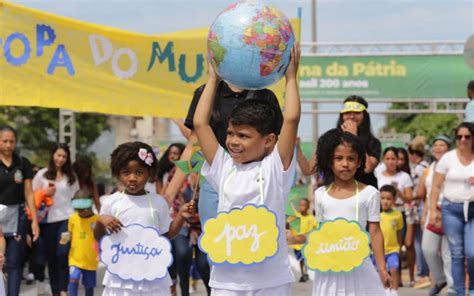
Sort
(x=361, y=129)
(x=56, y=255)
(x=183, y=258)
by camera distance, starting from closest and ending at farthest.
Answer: (x=361, y=129) < (x=183, y=258) < (x=56, y=255)

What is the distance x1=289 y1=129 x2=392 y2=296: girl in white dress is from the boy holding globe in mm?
1441

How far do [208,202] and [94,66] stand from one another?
15.8 feet

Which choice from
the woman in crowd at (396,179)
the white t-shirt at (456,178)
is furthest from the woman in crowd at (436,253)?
the woman in crowd at (396,179)

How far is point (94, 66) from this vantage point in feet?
35.9

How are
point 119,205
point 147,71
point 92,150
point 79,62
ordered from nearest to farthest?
point 119,205 < point 79,62 < point 147,71 < point 92,150

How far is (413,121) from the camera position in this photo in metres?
72.8

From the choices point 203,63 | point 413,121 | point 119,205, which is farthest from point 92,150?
point 119,205

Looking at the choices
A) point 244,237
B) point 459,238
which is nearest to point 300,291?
point 459,238

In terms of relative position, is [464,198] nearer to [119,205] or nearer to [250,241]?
[119,205]

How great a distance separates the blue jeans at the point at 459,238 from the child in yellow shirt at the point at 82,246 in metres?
3.50

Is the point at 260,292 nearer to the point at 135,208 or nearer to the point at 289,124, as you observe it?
the point at 289,124

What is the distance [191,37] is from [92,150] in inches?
1875

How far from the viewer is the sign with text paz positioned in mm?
6902

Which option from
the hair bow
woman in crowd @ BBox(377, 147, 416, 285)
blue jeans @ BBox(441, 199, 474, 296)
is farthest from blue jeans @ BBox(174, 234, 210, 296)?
woman in crowd @ BBox(377, 147, 416, 285)
